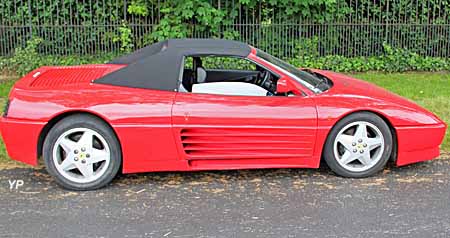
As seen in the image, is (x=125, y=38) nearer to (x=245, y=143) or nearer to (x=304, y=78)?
(x=304, y=78)

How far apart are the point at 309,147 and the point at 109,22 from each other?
270 inches

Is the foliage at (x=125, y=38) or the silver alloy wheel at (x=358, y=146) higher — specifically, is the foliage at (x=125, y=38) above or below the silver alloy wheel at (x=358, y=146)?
above

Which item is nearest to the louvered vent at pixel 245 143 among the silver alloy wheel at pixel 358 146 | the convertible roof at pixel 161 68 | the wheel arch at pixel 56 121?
the silver alloy wheel at pixel 358 146

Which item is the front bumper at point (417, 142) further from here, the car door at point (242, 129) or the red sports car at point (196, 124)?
the car door at point (242, 129)

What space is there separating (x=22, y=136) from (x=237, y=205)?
200 cm

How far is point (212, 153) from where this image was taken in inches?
187

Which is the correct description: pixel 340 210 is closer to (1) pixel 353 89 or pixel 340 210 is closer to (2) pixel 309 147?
(2) pixel 309 147

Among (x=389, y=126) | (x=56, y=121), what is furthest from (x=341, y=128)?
(x=56, y=121)

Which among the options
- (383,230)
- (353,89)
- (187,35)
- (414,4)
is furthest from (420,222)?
(414,4)

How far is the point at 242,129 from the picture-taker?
471 centimetres

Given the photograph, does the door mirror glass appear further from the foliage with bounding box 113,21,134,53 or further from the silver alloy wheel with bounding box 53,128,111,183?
the foliage with bounding box 113,21,134,53

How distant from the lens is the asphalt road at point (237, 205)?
387 centimetres

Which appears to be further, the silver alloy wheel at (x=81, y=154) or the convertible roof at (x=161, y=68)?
the convertible roof at (x=161, y=68)

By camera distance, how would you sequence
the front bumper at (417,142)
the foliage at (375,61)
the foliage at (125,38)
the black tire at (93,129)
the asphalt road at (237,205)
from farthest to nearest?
the foliage at (375,61) < the foliage at (125,38) < the front bumper at (417,142) < the black tire at (93,129) < the asphalt road at (237,205)
